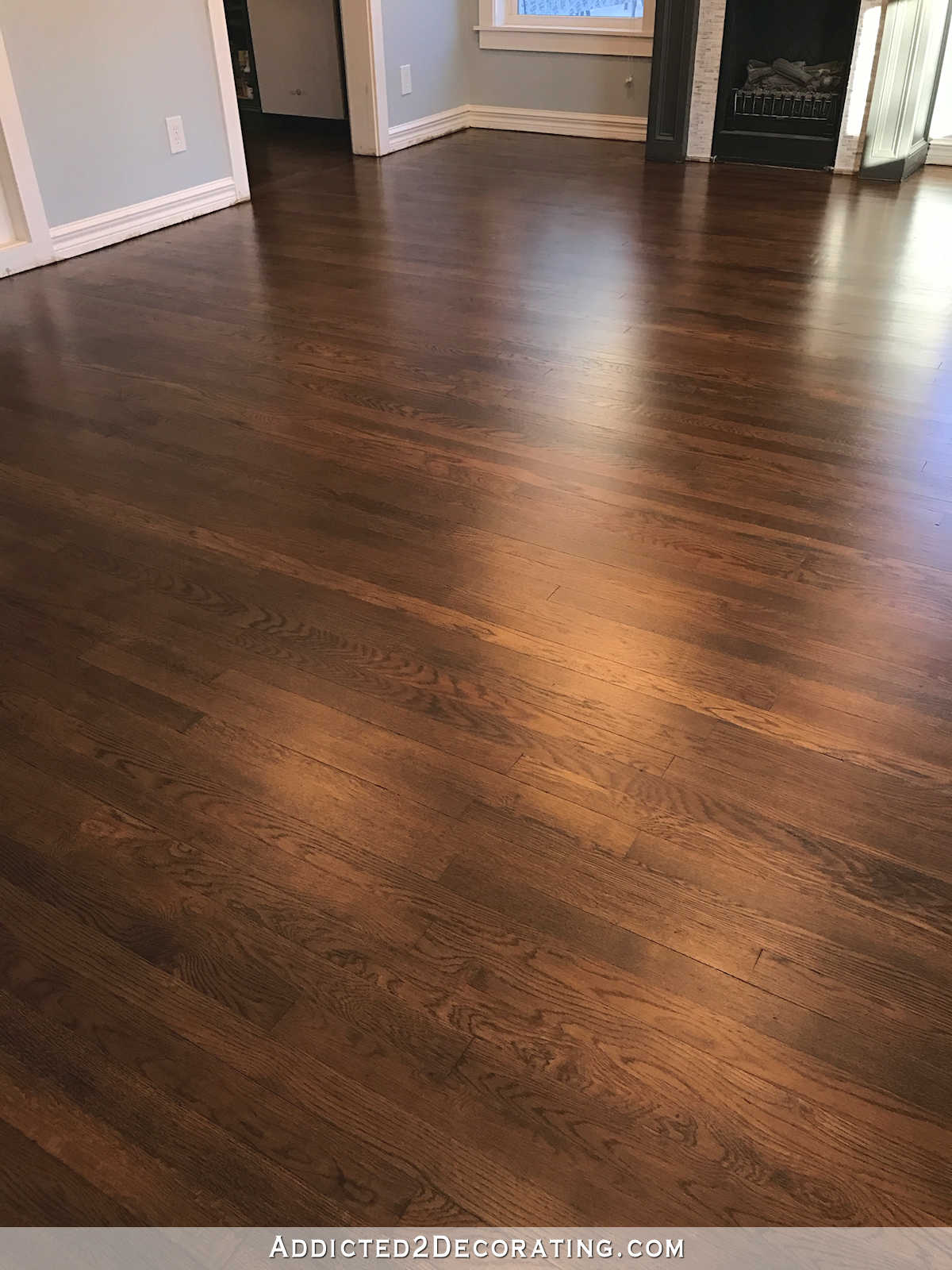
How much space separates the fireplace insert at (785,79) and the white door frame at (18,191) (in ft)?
11.6

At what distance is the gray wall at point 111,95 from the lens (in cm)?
394

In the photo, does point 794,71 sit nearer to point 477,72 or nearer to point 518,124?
point 518,124

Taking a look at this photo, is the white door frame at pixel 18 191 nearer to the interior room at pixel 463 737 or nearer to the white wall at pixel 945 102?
the interior room at pixel 463 737

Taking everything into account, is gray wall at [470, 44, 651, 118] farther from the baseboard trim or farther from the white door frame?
the white door frame

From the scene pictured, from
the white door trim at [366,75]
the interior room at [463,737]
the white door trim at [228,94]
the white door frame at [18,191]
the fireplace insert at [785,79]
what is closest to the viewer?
the interior room at [463,737]

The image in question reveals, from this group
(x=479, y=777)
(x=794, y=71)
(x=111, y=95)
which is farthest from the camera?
(x=794, y=71)

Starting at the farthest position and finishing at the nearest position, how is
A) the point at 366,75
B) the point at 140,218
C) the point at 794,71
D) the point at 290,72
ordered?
the point at 290,72 → the point at 366,75 → the point at 794,71 → the point at 140,218

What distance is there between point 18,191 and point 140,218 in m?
0.64

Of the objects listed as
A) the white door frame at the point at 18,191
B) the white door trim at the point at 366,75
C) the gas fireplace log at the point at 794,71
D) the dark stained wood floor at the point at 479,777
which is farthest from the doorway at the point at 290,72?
the dark stained wood floor at the point at 479,777

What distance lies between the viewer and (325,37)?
6.15 metres

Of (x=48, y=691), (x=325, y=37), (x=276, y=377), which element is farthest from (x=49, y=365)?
(x=325, y=37)

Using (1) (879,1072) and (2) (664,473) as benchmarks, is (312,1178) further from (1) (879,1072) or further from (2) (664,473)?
(2) (664,473)

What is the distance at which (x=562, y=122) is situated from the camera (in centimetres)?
625

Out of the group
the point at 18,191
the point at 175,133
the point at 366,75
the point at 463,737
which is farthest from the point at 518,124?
the point at 463,737
